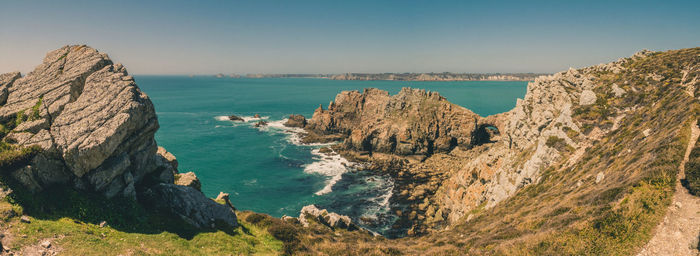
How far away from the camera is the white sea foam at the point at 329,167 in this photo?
68875mm

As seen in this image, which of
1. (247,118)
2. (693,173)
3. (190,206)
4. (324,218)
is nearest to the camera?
(693,173)

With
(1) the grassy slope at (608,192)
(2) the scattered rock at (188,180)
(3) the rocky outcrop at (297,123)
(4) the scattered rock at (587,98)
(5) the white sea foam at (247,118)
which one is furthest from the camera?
(5) the white sea foam at (247,118)

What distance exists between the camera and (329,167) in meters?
78.9

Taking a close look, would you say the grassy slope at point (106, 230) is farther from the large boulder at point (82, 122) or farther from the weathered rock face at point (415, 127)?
the weathered rock face at point (415, 127)

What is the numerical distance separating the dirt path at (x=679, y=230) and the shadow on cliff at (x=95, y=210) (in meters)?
26.3

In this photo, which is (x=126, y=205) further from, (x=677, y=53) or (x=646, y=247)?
(x=677, y=53)

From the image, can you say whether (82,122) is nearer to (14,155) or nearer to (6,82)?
(14,155)

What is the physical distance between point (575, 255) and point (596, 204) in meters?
5.84

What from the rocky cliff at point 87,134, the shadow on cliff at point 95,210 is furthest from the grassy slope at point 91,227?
the rocky cliff at point 87,134

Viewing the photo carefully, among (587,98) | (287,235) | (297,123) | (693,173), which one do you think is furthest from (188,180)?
(297,123)

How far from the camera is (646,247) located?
43.9ft

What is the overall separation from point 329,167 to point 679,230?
6929 cm

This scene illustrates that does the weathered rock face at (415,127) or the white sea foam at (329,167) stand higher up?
the weathered rock face at (415,127)

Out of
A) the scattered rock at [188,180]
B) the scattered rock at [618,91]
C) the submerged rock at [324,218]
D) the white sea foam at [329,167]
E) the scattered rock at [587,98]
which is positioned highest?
the scattered rock at [618,91]
